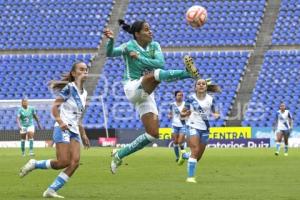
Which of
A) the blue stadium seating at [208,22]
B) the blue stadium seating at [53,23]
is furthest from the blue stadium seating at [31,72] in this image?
the blue stadium seating at [208,22]

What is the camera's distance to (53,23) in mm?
53625

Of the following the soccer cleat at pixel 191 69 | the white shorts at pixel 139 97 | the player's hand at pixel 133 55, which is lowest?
the white shorts at pixel 139 97

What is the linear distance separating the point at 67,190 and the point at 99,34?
130 ft

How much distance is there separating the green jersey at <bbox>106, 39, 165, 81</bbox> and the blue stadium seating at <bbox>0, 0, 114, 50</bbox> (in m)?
37.9

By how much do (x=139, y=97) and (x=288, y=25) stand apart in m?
37.5

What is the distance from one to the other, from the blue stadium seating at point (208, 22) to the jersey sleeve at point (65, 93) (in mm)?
38290

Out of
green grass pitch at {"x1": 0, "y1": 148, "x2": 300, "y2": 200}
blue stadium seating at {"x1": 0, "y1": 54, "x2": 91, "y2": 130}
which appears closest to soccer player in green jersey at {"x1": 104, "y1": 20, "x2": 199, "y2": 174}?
green grass pitch at {"x1": 0, "y1": 148, "x2": 300, "y2": 200}

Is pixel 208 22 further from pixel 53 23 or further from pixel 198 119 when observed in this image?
pixel 198 119

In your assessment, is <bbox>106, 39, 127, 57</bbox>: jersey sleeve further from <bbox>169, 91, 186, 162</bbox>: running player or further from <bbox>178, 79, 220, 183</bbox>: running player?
<bbox>169, 91, 186, 162</bbox>: running player

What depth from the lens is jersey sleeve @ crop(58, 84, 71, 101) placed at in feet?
40.2

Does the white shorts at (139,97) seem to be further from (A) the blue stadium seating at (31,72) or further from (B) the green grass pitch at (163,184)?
(A) the blue stadium seating at (31,72)

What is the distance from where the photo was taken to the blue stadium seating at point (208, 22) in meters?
50.6

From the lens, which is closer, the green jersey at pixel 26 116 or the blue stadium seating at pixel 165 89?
the green jersey at pixel 26 116

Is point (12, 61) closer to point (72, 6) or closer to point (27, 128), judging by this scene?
point (72, 6)
